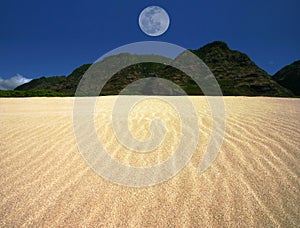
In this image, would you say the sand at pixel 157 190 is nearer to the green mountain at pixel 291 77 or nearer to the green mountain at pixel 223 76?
the green mountain at pixel 223 76

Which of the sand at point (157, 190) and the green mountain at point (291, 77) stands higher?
the green mountain at point (291, 77)

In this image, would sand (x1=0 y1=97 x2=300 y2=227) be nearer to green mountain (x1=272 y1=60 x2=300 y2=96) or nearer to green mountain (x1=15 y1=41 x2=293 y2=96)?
green mountain (x1=15 y1=41 x2=293 y2=96)

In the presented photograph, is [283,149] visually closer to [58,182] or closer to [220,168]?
[220,168]

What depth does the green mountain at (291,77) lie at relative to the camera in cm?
12943

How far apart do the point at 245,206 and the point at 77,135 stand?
138 inches

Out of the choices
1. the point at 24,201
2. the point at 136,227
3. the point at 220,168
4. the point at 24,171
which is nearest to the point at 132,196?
the point at 136,227

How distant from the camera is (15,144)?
357cm

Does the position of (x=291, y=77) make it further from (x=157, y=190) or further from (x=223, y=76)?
(x=157, y=190)

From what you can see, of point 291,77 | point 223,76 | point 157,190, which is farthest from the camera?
point 291,77

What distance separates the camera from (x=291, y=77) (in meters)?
138

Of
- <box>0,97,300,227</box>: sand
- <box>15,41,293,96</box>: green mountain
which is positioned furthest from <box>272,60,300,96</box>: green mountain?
<box>0,97,300,227</box>: sand

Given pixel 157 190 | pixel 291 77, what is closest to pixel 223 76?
pixel 291 77

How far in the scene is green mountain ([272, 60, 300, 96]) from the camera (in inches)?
5095

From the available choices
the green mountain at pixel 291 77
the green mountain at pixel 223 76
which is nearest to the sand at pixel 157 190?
the green mountain at pixel 223 76
